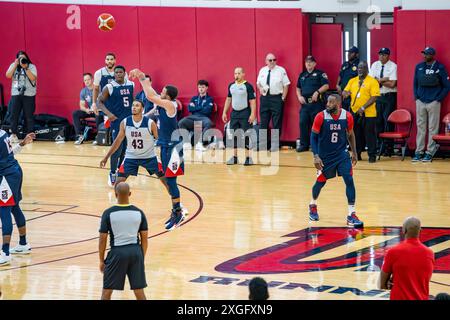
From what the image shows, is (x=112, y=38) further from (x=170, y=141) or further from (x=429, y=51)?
(x=170, y=141)

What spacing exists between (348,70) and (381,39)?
1.83 m

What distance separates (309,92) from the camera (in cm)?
2275

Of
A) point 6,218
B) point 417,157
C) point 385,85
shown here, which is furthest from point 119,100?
point 417,157

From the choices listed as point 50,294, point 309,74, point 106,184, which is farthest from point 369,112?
point 50,294

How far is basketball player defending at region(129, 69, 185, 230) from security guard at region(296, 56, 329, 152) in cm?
803

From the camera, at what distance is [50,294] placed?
37.2 ft

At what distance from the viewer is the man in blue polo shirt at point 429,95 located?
2097 cm

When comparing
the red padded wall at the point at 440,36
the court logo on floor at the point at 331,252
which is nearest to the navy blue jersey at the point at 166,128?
the court logo on floor at the point at 331,252

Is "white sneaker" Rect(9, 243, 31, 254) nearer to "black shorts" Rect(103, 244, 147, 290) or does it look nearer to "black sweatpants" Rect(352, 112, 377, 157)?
"black shorts" Rect(103, 244, 147, 290)

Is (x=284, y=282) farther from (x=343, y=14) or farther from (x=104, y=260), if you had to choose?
(x=343, y=14)

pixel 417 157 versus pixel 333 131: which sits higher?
pixel 333 131

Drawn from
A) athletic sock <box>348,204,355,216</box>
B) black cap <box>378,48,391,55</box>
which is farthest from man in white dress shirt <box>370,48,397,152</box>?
athletic sock <box>348,204,355,216</box>

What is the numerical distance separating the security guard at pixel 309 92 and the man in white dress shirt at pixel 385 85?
1.30m
